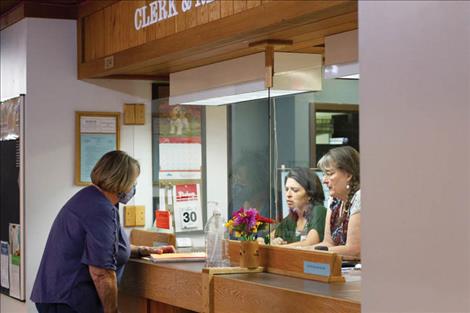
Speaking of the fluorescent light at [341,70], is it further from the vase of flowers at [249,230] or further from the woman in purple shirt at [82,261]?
the woman in purple shirt at [82,261]

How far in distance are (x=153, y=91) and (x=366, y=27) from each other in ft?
10.8

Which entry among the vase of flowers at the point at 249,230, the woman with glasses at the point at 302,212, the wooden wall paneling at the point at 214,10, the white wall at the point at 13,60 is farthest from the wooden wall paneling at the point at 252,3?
the white wall at the point at 13,60

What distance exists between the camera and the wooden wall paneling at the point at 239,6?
3.93 m

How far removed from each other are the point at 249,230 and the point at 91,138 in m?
1.85

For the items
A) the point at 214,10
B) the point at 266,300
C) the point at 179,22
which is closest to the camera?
the point at 266,300

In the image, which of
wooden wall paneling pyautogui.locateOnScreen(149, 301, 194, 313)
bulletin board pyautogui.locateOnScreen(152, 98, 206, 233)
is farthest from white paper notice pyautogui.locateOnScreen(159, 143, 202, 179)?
wooden wall paneling pyautogui.locateOnScreen(149, 301, 194, 313)

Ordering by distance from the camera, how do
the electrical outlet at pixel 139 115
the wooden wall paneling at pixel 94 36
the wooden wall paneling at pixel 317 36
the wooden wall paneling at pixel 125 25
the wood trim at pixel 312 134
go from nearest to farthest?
the wooden wall paneling at pixel 317 36, the wood trim at pixel 312 134, the wooden wall paneling at pixel 125 25, the wooden wall paneling at pixel 94 36, the electrical outlet at pixel 139 115

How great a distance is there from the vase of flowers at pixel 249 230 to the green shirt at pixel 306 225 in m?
0.08

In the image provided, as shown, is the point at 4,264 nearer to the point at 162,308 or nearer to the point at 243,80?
the point at 162,308

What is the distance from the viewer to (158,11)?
4.73 m

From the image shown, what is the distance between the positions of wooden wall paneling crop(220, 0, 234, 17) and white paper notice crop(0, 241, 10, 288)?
106 inches

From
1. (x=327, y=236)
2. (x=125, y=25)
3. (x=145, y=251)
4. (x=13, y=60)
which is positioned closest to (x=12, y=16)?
(x=13, y=60)

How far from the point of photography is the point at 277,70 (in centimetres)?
434

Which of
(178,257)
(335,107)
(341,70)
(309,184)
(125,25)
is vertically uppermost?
(125,25)
